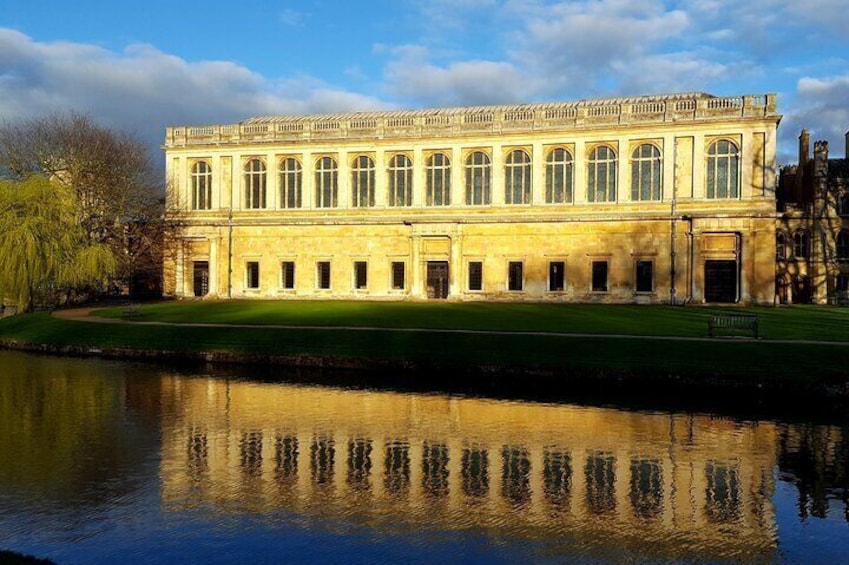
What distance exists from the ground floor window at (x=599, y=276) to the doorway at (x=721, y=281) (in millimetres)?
6532

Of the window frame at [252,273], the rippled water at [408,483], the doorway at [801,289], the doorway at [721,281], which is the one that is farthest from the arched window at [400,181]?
the rippled water at [408,483]

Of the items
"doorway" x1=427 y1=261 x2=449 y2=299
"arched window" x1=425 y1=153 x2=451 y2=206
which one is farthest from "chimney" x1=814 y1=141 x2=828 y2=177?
"doorway" x1=427 y1=261 x2=449 y2=299

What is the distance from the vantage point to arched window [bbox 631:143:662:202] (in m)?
48.3

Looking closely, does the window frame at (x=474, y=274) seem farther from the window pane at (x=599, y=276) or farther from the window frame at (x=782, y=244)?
the window frame at (x=782, y=244)

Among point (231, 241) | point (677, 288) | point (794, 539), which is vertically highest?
point (231, 241)

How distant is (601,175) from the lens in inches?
1946

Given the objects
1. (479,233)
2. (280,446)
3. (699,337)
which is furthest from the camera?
(479,233)

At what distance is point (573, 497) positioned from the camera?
1206 centimetres

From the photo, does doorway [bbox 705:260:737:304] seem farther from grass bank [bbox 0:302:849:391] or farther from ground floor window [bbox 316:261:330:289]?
ground floor window [bbox 316:261:330:289]

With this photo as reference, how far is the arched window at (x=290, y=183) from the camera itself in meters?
55.3

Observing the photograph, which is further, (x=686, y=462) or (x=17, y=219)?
(x=17, y=219)

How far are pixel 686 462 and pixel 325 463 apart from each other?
7.17 metres

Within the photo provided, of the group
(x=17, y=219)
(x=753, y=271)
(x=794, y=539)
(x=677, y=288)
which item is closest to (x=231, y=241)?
(x=17, y=219)

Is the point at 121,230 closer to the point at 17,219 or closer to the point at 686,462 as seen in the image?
the point at 17,219
